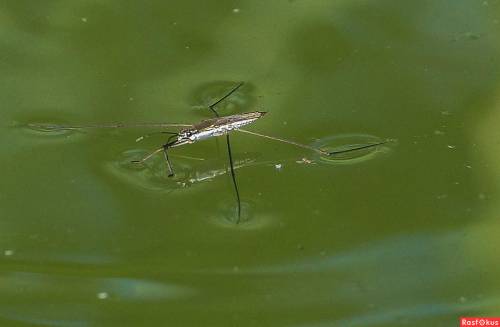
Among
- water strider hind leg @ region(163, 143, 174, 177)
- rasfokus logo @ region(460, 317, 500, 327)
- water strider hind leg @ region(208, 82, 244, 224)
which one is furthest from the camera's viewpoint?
water strider hind leg @ region(163, 143, 174, 177)

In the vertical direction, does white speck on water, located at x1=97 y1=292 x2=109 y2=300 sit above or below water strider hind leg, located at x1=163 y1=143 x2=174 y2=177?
below

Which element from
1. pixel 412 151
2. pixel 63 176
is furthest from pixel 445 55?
pixel 63 176

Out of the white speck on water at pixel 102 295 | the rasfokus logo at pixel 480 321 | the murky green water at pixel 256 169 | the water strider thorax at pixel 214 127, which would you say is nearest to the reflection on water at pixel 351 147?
the murky green water at pixel 256 169

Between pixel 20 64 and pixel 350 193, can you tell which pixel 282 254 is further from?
pixel 20 64

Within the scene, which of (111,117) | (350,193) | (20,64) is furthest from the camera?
(20,64)

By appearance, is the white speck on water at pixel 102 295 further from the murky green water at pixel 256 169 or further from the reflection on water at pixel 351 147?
the reflection on water at pixel 351 147

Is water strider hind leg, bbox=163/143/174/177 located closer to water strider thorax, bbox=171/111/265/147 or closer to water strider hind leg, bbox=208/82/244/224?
water strider thorax, bbox=171/111/265/147

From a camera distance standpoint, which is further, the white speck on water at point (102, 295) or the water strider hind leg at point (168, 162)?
the water strider hind leg at point (168, 162)

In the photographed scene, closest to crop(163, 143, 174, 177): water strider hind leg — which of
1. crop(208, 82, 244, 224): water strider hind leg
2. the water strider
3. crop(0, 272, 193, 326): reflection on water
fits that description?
the water strider

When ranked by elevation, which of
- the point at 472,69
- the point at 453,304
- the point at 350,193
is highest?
the point at 472,69
